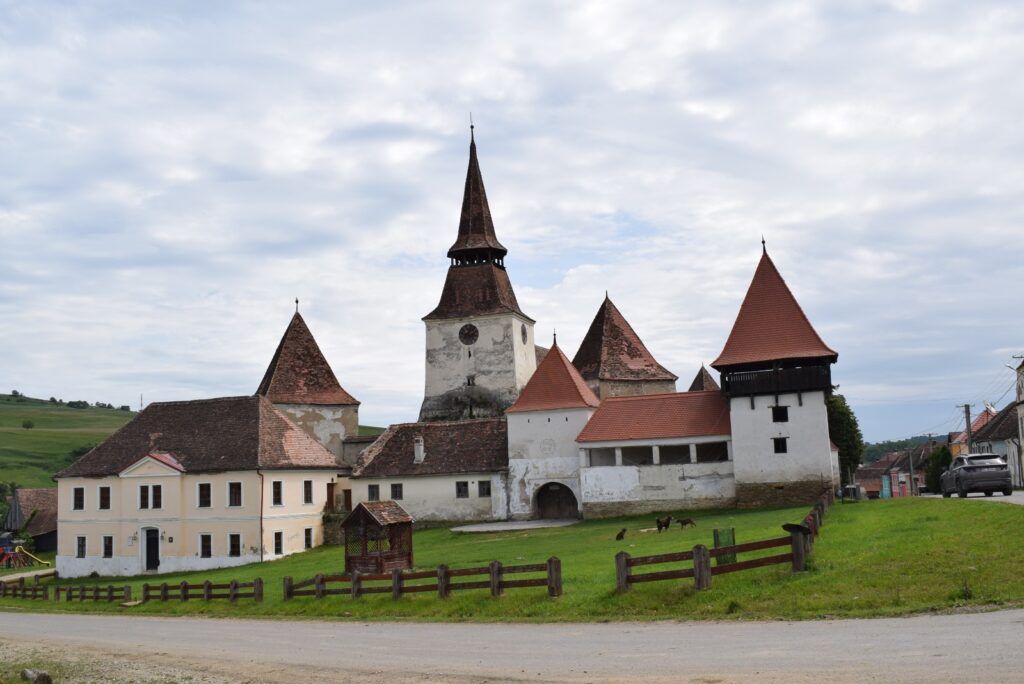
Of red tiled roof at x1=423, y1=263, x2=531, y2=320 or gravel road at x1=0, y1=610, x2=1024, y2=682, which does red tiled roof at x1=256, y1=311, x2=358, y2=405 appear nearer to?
red tiled roof at x1=423, y1=263, x2=531, y2=320

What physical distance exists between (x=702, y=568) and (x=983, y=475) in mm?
19438

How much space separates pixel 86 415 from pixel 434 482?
137570mm

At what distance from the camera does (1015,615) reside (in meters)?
13.7

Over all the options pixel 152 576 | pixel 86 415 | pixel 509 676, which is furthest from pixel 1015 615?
pixel 86 415

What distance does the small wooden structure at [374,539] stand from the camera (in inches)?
1182

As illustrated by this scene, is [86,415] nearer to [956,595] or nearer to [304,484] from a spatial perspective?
[304,484]

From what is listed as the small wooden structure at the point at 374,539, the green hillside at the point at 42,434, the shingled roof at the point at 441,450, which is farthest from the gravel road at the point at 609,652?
the green hillside at the point at 42,434

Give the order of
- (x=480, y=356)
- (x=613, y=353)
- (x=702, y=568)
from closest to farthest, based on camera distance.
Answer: (x=702, y=568), (x=613, y=353), (x=480, y=356)

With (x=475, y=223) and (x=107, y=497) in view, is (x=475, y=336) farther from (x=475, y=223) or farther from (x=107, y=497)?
(x=107, y=497)

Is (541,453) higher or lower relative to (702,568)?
higher

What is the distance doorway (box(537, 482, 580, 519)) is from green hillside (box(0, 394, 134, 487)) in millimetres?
78441

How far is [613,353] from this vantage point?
58.8 metres

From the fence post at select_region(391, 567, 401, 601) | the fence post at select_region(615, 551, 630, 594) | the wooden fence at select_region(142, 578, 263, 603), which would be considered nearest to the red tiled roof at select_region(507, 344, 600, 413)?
the wooden fence at select_region(142, 578, 263, 603)

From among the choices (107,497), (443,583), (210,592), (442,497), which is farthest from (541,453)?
(443,583)
